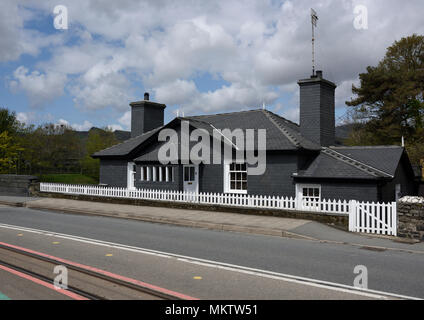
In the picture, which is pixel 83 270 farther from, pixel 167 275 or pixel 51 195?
pixel 51 195

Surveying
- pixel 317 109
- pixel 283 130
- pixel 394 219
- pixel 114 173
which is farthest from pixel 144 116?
pixel 394 219

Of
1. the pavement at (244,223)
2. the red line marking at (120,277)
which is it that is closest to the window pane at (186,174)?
the pavement at (244,223)

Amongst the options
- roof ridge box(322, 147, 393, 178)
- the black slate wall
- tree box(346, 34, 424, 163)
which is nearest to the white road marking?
roof ridge box(322, 147, 393, 178)

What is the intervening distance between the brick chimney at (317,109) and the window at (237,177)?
13.4ft

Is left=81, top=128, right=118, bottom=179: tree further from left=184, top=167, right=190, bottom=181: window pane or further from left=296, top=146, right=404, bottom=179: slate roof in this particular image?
left=296, top=146, right=404, bottom=179: slate roof

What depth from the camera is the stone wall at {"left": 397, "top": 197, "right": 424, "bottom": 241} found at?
1107cm

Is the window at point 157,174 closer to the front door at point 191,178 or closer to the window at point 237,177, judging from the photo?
the front door at point 191,178

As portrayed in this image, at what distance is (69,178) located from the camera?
5838 centimetres

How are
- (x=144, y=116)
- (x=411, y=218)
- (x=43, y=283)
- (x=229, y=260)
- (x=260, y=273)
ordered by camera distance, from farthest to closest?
(x=144, y=116)
(x=411, y=218)
(x=229, y=260)
(x=260, y=273)
(x=43, y=283)

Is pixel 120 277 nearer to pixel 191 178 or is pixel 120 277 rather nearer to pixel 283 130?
pixel 191 178

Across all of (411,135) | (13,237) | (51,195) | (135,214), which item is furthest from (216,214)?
(411,135)

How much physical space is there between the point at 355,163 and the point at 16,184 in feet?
70.1

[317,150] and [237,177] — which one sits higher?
[317,150]

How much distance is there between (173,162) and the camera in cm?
2045
